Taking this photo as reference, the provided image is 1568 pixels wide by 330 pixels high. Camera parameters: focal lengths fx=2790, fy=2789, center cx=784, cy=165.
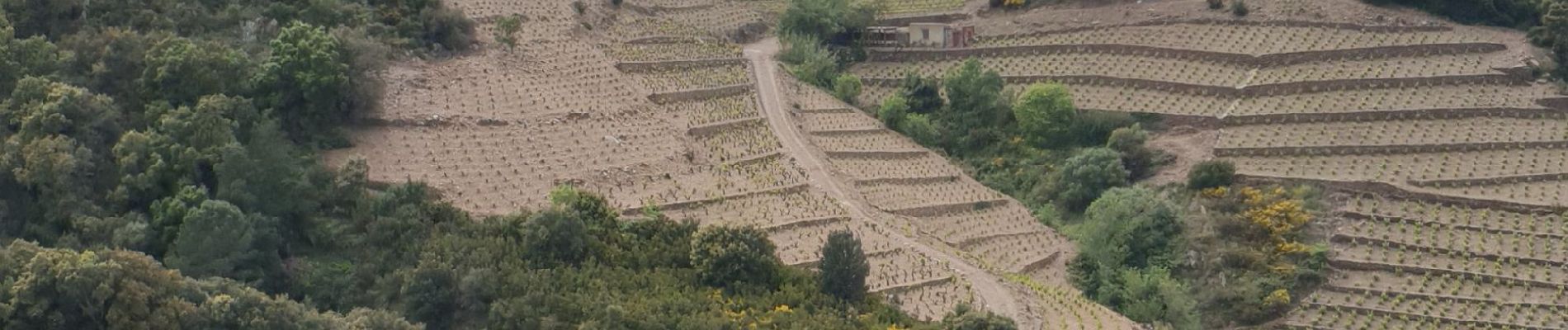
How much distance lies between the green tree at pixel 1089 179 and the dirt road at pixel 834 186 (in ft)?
21.9

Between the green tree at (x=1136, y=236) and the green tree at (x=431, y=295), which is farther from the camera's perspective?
the green tree at (x=1136, y=236)

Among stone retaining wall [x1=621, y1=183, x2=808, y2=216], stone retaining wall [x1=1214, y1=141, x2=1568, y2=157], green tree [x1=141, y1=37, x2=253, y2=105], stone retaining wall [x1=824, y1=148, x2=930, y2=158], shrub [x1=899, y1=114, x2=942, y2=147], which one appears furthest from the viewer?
shrub [x1=899, y1=114, x2=942, y2=147]

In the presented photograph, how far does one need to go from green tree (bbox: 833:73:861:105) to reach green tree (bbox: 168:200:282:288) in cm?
2410

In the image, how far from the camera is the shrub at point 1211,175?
253 feet

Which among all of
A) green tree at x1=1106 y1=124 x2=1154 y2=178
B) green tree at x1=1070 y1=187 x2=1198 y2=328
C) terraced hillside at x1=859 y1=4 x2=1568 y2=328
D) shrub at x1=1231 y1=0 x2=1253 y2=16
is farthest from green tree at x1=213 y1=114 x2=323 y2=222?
shrub at x1=1231 y1=0 x2=1253 y2=16

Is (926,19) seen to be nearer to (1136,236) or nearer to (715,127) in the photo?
(715,127)

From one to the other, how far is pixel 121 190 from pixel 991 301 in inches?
857

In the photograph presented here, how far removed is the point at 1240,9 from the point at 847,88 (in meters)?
12.7

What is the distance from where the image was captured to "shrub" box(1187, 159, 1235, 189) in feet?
253

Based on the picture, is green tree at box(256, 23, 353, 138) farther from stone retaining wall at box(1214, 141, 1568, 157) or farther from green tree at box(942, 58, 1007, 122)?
stone retaining wall at box(1214, 141, 1568, 157)

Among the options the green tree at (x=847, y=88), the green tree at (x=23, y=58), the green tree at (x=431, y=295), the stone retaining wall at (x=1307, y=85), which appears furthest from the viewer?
the green tree at (x=847, y=88)

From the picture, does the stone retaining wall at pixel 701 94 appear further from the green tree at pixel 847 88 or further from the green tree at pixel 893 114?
the green tree at pixel 893 114

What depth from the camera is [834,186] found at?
76.2m

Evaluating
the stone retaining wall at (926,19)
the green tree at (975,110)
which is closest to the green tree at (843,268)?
the green tree at (975,110)
